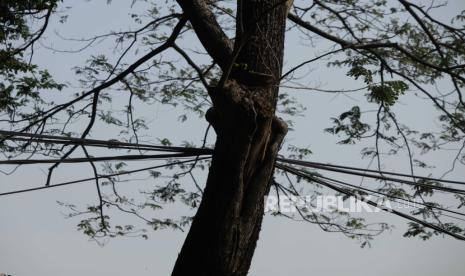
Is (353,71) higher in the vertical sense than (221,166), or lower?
higher

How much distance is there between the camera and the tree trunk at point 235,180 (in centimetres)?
220

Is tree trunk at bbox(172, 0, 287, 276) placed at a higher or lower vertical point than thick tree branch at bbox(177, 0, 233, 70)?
lower

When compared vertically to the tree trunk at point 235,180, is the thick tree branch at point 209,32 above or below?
above

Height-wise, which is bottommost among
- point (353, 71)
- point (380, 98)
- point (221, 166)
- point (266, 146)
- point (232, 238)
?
point (232, 238)

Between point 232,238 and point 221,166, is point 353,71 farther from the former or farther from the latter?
point 232,238

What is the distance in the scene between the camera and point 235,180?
2289mm

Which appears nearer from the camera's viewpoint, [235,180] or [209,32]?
[235,180]

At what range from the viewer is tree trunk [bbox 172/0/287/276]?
2.20 meters

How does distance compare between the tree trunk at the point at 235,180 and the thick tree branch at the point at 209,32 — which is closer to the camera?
the tree trunk at the point at 235,180

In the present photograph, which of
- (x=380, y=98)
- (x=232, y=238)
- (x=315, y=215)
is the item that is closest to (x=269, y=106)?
(x=232, y=238)

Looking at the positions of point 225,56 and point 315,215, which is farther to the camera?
point 315,215

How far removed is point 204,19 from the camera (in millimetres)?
3043

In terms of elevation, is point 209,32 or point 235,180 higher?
point 209,32

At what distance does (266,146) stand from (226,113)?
308 millimetres
